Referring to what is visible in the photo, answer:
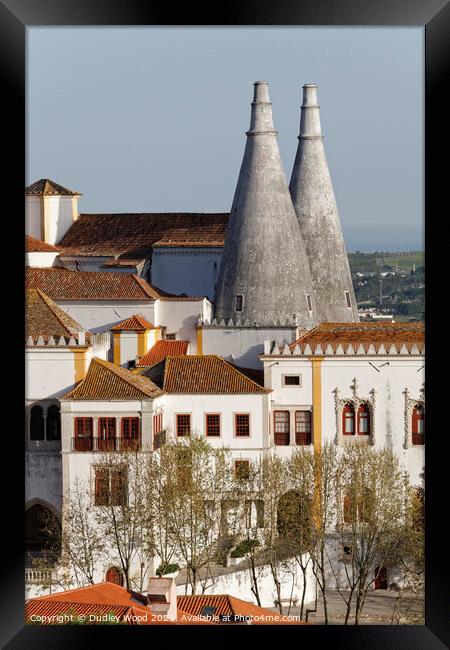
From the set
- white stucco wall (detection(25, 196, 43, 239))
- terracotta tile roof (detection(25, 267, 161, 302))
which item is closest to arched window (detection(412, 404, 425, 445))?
terracotta tile roof (detection(25, 267, 161, 302))

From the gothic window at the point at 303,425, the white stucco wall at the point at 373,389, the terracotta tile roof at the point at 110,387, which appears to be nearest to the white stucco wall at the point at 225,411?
the terracotta tile roof at the point at 110,387

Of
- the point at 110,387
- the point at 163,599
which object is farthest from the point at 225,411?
the point at 163,599

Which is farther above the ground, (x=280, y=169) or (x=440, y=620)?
(x=280, y=169)

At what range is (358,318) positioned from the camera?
127 ft

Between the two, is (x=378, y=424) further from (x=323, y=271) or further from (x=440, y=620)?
(x=440, y=620)

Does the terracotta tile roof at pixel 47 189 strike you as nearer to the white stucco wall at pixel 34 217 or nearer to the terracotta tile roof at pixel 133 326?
the white stucco wall at pixel 34 217

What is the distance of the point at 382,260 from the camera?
125 ft

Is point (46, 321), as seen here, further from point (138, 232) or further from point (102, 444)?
point (138, 232)

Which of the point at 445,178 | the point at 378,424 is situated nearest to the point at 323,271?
the point at 378,424

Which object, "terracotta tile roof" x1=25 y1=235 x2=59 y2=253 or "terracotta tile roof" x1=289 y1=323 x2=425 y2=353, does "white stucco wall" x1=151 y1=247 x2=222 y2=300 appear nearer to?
"terracotta tile roof" x1=25 y1=235 x2=59 y2=253

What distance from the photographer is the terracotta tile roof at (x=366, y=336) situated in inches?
1245

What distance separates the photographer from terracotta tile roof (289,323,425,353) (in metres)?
31.6

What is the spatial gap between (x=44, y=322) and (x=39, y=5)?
23354mm

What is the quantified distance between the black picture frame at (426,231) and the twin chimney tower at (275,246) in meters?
26.5
